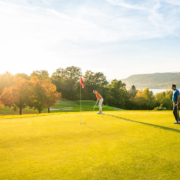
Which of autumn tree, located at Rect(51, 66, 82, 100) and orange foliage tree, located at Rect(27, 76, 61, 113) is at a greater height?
autumn tree, located at Rect(51, 66, 82, 100)

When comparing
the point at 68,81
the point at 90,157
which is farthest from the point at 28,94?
the point at 68,81

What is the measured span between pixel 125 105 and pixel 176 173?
94.3m

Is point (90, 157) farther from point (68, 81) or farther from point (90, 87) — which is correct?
point (68, 81)

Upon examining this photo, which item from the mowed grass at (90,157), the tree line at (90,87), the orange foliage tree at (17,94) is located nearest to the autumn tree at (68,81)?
the tree line at (90,87)

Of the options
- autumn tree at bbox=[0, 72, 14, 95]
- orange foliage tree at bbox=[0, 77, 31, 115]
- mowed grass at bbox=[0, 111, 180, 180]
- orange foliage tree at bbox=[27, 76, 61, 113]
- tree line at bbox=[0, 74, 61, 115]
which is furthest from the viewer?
autumn tree at bbox=[0, 72, 14, 95]

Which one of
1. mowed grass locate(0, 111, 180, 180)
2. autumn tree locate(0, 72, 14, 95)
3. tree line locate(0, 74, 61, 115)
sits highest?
autumn tree locate(0, 72, 14, 95)

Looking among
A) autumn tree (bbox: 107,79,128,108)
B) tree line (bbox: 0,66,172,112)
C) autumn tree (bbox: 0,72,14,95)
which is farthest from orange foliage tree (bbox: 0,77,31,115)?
autumn tree (bbox: 107,79,128,108)

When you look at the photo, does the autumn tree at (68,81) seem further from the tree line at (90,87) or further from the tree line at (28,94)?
the tree line at (28,94)

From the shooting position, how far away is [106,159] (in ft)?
15.2

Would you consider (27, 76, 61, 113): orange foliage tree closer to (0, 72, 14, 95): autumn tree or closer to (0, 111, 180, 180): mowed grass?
(0, 72, 14, 95): autumn tree

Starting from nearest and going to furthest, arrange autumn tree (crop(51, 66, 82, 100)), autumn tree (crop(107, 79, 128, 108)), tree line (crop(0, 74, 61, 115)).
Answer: tree line (crop(0, 74, 61, 115)) → autumn tree (crop(51, 66, 82, 100)) → autumn tree (crop(107, 79, 128, 108))

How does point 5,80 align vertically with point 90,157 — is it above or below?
above

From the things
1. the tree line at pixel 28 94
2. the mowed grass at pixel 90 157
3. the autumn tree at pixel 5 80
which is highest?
the autumn tree at pixel 5 80

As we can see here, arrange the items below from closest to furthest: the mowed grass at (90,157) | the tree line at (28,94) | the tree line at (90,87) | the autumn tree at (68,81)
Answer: the mowed grass at (90,157) < the tree line at (28,94) < the tree line at (90,87) < the autumn tree at (68,81)
